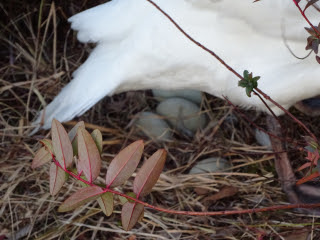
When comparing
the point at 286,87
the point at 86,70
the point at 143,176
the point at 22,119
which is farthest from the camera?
the point at 22,119

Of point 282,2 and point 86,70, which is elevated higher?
point 282,2

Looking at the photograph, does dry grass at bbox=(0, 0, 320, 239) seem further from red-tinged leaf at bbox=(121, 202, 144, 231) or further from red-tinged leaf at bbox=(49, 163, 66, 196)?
red-tinged leaf at bbox=(49, 163, 66, 196)

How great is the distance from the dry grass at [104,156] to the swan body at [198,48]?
0.26m

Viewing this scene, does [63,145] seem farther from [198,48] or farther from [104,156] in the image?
[104,156]

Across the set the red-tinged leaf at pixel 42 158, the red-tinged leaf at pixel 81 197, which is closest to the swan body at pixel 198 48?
the red-tinged leaf at pixel 42 158

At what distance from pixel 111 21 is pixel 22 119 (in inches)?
24.8

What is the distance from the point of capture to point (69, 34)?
7.18ft

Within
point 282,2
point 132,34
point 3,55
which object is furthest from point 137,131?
point 282,2

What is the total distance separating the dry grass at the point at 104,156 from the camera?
5.42 feet

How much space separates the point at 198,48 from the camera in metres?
1.48

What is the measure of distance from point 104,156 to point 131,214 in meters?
0.93

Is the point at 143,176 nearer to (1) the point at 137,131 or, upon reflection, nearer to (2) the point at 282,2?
(2) the point at 282,2

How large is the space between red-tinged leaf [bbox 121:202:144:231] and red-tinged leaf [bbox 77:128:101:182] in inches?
3.7

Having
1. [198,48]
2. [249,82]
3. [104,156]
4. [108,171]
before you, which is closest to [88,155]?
[108,171]
